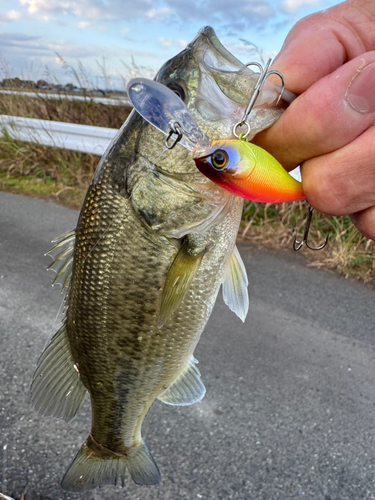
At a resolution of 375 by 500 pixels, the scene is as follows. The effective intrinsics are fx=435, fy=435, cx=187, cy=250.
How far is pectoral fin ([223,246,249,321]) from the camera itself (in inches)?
62.9

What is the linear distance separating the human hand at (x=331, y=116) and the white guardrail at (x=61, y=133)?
4328mm

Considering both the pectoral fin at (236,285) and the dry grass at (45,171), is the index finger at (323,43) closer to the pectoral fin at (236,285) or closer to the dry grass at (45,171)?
the pectoral fin at (236,285)

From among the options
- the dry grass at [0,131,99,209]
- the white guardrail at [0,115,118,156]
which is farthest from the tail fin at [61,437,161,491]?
the white guardrail at [0,115,118,156]

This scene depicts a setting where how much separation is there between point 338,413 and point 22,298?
8.52 feet

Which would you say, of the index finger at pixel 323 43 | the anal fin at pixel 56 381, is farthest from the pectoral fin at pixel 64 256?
the index finger at pixel 323 43

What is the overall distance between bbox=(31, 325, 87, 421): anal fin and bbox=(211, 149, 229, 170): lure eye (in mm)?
975

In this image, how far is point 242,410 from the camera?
2662 millimetres

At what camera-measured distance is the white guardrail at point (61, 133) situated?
5.72 metres

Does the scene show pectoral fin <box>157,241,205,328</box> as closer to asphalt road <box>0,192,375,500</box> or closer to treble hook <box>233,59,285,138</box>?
treble hook <box>233,59,285,138</box>

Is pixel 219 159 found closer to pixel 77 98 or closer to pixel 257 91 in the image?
pixel 257 91

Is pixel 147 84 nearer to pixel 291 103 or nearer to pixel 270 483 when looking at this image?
pixel 291 103

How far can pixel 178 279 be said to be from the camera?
139cm

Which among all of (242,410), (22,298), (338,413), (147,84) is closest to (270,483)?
(242,410)

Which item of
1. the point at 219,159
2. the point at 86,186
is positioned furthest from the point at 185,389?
the point at 86,186
